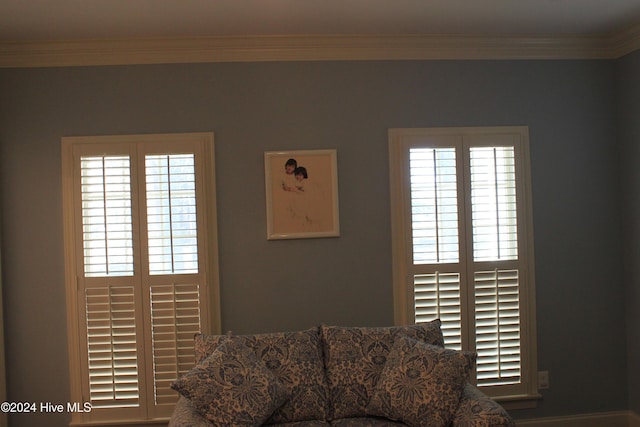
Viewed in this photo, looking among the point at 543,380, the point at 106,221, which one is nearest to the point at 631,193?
the point at 543,380

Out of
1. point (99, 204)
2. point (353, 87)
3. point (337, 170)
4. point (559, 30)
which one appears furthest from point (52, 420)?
point (559, 30)

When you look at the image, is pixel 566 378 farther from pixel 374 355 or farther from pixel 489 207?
pixel 374 355

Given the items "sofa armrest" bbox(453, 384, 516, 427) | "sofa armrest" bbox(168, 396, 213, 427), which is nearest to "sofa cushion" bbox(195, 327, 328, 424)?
"sofa armrest" bbox(168, 396, 213, 427)

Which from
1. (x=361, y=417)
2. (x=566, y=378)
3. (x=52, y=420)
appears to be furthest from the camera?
(x=566, y=378)

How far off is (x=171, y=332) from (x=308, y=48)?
6.93ft

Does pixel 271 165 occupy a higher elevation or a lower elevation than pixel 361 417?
higher

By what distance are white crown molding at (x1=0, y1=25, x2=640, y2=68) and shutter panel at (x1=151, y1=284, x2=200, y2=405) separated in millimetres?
1553

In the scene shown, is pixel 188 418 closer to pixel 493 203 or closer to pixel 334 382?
pixel 334 382

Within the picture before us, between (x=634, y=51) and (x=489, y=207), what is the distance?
Answer: 1448 mm

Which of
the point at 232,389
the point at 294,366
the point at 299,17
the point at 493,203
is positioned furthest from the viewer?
the point at 493,203

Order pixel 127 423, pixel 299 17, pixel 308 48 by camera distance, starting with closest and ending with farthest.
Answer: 1. pixel 299 17
2. pixel 127 423
3. pixel 308 48

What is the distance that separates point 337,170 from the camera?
380 cm

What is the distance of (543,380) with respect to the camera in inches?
→ 154

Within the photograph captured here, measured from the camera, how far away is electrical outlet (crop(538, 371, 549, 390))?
12.8 feet
